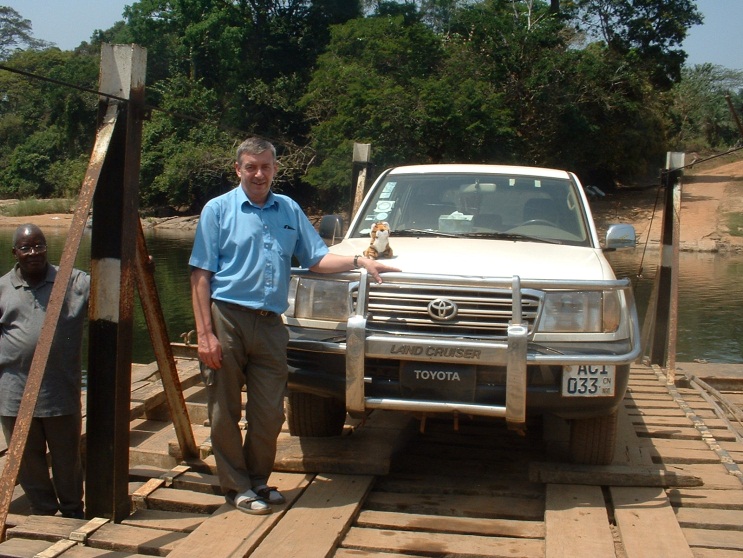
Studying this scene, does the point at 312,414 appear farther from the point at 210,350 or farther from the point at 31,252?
the point at 31,252

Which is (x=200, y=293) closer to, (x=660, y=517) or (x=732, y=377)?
(x=660, y=517)

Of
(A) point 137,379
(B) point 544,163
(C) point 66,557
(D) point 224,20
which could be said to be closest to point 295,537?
(C) point 66,557

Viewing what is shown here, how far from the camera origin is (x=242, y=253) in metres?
4.30

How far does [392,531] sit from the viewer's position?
413cm

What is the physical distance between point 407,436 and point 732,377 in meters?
4.12

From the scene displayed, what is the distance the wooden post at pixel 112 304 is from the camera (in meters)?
4.14

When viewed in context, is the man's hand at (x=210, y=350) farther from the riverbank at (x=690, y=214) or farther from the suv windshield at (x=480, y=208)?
the riverbank at (x=690, y=214)

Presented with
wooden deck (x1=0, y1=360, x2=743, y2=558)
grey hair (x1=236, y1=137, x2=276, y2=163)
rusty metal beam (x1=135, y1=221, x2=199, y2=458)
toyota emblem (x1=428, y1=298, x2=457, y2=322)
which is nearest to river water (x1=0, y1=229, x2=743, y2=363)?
wooden deck (x1=0, y1=360, x2=743, y2=558)

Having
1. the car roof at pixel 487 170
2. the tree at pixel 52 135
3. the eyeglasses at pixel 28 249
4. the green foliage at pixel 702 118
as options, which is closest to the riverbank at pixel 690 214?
the green foliage at pixel 702 118

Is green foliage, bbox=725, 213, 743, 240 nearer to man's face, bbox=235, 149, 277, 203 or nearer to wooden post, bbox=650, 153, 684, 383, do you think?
wooden post, bbox=650, 153, 684, 383

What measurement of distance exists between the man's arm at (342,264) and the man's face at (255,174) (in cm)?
51

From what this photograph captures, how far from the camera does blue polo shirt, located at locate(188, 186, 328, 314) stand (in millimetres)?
Result: 4270

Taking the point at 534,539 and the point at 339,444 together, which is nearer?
the point at 534,539

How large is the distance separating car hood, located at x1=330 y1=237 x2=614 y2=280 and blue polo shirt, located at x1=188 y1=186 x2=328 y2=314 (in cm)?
70
